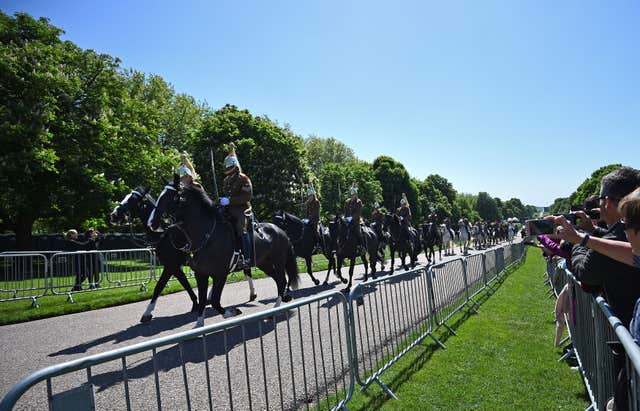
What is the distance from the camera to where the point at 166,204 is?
6984 mm

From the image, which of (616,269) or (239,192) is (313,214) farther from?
(616,269)

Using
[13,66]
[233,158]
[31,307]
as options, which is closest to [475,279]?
[233,158]

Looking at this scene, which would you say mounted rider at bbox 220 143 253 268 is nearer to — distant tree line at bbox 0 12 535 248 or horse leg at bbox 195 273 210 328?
horse leg at bbox 195 273 210 328

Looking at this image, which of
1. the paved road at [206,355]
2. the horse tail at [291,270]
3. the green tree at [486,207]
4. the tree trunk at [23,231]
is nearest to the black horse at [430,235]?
the horse tail at [291,270]

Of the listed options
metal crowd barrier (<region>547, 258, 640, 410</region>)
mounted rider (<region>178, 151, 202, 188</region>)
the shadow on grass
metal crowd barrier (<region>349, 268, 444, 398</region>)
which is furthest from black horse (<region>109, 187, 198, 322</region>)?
metal crowd barrier (<region>547, 258, 640, 410</region>)

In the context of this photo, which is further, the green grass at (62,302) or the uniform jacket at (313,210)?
the uniform jacket at (313,210)

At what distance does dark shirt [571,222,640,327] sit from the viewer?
289 cm

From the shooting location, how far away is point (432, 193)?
89.8 metres

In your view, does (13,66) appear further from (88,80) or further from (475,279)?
(475,279)

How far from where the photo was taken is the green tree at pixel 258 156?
110ft

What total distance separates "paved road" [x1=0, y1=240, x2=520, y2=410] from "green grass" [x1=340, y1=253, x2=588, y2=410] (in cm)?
46

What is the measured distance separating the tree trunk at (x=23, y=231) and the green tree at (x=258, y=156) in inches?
502

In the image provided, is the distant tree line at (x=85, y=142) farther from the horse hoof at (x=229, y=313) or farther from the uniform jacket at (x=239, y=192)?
the horse hoof at (x=229, y=313)

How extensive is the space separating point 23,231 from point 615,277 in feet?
93.0
